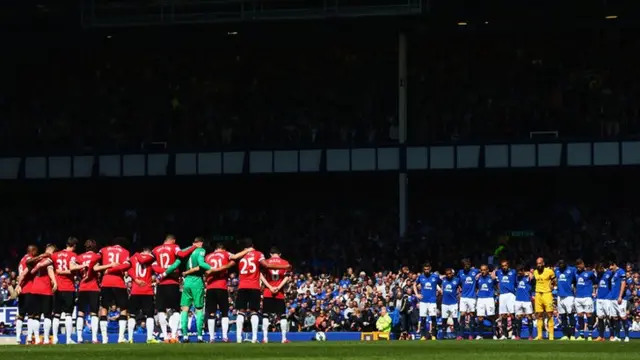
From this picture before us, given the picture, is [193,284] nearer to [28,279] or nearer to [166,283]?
[166,283]

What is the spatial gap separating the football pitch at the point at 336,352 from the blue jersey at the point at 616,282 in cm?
741

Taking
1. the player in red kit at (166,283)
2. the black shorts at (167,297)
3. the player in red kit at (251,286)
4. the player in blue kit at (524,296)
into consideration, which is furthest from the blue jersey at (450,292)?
the black shorts at (167,297)

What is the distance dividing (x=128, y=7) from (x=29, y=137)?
8143mm

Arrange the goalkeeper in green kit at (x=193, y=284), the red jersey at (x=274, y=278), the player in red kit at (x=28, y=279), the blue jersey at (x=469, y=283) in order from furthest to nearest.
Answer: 1. the blue jersey at (x=469, y=283)
2. the red jersey at (x=274, y=278)
3. the goalkeeper in green kit at (x=193, y=284)
4. the player in red kit at (x=28, y=279)

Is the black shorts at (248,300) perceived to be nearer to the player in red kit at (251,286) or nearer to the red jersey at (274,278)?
the player in red kit at (251,286)

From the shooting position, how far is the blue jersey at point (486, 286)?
4044 centimetres

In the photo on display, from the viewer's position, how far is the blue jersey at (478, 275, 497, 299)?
4044cm

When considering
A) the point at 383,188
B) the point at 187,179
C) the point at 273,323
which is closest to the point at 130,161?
the point at 187,179

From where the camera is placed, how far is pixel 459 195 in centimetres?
5850

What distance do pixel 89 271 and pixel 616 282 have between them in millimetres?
13352

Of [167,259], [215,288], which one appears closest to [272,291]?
[215,288]

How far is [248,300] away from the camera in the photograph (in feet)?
106

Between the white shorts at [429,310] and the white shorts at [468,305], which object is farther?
the white shorts at [429,310]

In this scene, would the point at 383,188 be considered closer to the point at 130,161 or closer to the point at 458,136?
the point at 458,136
